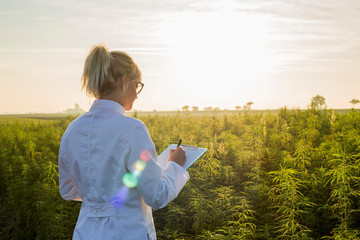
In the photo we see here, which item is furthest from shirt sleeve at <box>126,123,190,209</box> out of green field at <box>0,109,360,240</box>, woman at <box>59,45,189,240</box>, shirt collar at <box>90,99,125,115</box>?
green field at <box>0,109,360,240</box>

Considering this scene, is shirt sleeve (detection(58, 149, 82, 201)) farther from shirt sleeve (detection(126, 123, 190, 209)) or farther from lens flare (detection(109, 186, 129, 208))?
shirt sleeve (detection(126, 123, 190, 209))

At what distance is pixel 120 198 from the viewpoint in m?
1.40

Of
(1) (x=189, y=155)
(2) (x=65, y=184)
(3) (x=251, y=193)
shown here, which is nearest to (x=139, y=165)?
(1) (x=189, y=155)

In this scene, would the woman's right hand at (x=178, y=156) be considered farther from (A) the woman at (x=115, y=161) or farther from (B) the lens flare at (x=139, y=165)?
(B) the lens flare at (x=139, y=165)

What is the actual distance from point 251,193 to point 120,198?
3231 mm

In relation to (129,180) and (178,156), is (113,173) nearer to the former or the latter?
(129,180)

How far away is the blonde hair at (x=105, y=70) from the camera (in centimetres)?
138

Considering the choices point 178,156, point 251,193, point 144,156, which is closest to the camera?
point 144,156

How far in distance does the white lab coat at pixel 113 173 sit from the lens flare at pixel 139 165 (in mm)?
16

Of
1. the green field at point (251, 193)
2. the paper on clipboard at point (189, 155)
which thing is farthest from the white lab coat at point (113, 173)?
the green field at point (251, 193)

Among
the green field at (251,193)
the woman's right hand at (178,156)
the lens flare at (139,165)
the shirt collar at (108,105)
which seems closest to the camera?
the lens flare at (139,165)

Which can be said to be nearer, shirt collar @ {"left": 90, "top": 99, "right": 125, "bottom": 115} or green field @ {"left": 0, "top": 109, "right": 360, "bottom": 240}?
shirt collar @ {"left": 90, "top": 99, "right": 125, "bottom": 115}

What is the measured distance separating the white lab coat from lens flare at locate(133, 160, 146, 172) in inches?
0.6

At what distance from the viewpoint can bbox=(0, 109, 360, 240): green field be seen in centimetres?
341
